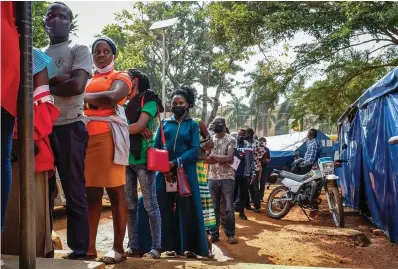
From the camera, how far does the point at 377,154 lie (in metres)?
6.35

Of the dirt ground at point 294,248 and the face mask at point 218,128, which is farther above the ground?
the face mask at point 218,128

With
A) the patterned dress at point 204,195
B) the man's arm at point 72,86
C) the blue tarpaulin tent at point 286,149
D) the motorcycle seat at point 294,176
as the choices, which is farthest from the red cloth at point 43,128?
the blue tarpaulin tent at point 286,149

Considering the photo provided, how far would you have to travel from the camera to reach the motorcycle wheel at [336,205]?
24.3 ft

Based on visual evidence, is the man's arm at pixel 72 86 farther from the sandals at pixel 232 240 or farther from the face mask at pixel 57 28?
the sandals at pixel 232 240

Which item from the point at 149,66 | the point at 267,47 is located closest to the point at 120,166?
the point at 267,47

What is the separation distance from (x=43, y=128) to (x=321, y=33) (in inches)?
380

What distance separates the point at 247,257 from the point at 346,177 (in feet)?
17.1

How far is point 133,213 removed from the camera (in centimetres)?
392

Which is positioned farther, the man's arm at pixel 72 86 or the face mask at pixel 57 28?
the face mask at pixel 57 28

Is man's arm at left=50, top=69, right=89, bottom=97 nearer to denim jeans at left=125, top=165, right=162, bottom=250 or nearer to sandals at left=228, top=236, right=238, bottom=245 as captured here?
denim jeans at left=125, top=165, right=162, bottom=250

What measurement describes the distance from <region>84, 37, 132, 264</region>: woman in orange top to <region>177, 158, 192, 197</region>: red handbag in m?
0.97

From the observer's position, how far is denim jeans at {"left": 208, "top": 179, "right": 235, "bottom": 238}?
595 cm

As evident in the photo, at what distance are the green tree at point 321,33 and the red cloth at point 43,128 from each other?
26.9 feet

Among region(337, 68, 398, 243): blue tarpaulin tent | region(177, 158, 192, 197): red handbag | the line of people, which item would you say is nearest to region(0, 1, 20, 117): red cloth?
the line of people
